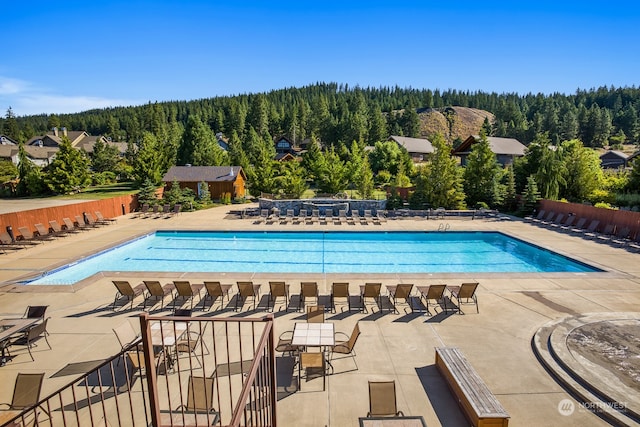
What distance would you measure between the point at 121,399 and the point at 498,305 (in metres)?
9.79

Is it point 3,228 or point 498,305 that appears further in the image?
point 3,228

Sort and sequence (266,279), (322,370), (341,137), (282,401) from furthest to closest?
1. (341,137)
2. (266,279)
3. (322,370)
4. (282,401)

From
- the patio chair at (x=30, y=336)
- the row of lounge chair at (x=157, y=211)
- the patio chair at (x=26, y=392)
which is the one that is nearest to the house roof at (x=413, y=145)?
the row of lounge chair at (x=157, y=211)

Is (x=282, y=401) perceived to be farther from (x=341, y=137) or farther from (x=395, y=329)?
(x=341, y=137)

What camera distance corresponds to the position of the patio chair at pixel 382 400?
215 inches

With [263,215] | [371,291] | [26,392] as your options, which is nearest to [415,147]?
[263,215]

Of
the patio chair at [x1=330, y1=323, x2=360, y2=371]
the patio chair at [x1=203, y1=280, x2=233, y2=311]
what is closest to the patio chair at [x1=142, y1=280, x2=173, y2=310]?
the patio chair at [x1=203, y1=280, x2=233, y2=311]

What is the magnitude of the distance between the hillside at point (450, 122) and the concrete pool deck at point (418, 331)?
116 metres

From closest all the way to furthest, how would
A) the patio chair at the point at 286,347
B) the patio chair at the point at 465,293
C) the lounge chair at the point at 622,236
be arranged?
1. the patio chair at the point at 286,347
2. the patio chair at the point at 465,293
3. the lounge chair at the point at 622,236

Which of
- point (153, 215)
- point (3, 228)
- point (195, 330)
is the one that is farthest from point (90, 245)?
point (195, 330)

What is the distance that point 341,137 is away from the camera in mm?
75125

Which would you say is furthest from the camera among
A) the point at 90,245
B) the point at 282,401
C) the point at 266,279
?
the point at 90,245

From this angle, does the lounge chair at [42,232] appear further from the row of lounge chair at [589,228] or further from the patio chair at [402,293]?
the row of lounge chair at [589,228]

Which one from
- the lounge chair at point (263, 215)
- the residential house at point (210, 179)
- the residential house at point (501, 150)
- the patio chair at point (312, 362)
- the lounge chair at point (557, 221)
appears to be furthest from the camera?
the residential house at point (501, 150)
